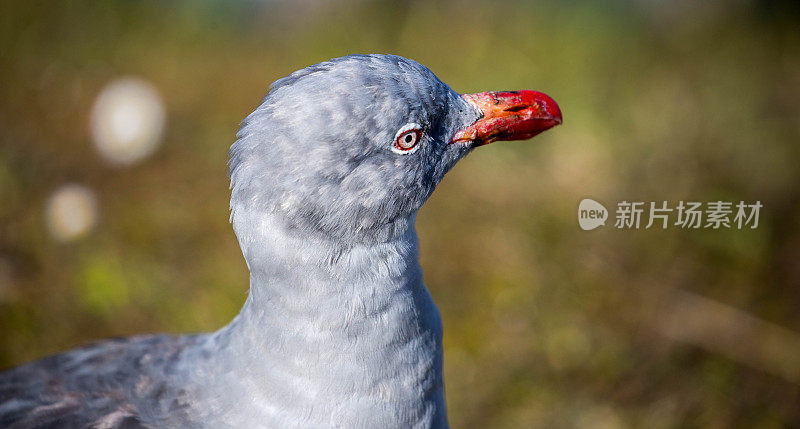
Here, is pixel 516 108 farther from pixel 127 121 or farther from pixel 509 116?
pixel 127 121

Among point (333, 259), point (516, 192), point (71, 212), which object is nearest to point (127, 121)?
point (71, 212)

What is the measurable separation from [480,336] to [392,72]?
7.83 ft

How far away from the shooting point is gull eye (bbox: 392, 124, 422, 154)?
75.3 inches

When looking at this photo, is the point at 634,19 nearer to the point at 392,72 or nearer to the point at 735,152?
the point at 735,152

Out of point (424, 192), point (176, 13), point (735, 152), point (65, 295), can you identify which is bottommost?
point (65, 295)

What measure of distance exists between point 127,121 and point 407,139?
3.87 m

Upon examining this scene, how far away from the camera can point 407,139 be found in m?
1.95

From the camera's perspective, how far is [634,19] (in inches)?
228

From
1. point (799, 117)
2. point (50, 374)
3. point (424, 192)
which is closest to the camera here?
point (424, 192)

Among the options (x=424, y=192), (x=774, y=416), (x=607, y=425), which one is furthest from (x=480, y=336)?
(x=424, y=192)

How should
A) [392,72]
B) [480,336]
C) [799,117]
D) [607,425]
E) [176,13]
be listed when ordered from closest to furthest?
[392,72], [607,425], [480,336], [799,117], [176,13]

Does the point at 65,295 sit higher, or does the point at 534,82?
the point at 534,82

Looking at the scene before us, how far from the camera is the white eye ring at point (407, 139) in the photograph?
75.2 inches

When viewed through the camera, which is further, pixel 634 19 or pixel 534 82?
pixel 634 19
